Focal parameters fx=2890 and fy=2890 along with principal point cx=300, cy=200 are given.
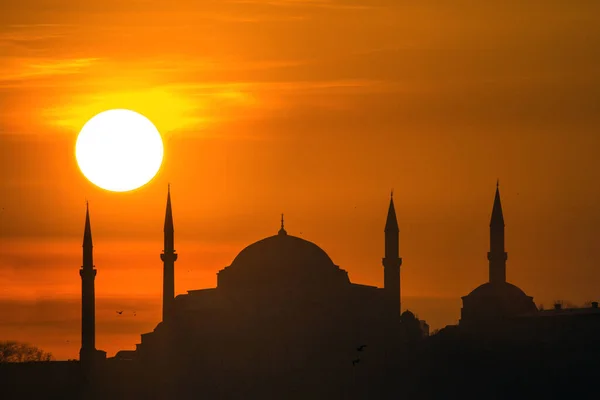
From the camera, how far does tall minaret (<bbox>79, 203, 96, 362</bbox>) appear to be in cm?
9319

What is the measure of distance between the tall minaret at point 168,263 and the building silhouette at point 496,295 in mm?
9738

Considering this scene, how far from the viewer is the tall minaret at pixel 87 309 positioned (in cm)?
9319

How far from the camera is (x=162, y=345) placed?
93938 millimetres

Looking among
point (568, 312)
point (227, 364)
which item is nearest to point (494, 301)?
point (568, 312)

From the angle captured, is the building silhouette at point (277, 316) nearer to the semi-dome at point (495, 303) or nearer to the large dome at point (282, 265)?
the large dome at point (282, 265)

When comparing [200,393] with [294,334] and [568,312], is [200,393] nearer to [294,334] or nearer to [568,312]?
[294,334]

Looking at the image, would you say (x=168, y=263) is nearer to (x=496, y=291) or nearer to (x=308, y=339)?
(x=308, y=339)

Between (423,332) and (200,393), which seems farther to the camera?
(423,332)

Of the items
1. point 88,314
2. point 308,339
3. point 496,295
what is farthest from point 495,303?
point 88,314

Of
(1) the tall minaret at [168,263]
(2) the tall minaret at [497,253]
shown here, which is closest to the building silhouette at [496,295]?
(2) the tall minaret at [497,253]

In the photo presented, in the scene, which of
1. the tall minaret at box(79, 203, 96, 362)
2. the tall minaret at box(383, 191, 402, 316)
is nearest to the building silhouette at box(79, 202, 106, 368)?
the tall minaret at box(79, 203, 96, 362)

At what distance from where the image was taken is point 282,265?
9656cm

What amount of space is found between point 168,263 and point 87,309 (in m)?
3.05

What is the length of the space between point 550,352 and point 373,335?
6189 mm
